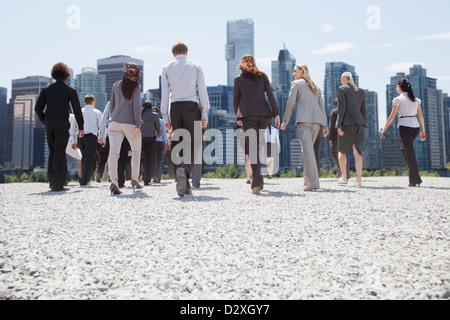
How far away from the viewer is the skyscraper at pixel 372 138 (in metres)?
159

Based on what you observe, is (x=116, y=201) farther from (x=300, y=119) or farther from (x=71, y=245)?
(x=300, y=119)

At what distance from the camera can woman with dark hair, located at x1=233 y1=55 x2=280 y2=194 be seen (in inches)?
270

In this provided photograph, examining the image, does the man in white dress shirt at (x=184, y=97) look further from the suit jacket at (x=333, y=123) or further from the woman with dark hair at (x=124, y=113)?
the suit jacket at (x=333, y=123)

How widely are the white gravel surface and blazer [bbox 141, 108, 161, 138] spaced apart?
5.44 m

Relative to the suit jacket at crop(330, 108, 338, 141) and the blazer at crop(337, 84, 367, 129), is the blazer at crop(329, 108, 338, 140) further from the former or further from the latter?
the blazer at crop(337, 84, 367, 129)

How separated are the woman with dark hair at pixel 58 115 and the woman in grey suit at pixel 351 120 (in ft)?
17.4

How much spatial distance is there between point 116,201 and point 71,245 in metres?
2.82

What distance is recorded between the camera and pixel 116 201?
5.91 m

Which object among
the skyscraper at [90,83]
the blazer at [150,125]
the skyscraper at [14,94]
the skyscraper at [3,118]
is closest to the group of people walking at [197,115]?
the blazer at [150,125]

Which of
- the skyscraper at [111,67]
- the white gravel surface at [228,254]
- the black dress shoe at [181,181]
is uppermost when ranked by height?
the skyscraper at [111,67]

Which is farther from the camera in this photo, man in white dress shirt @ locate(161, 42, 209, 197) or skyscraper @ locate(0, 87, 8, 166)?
skyscraper @ locate(0, 87, 8, 166)

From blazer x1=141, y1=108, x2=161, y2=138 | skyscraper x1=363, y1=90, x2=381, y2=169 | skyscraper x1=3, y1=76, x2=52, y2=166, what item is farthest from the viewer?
skyscraper x1=363, y1=90, x2=381, y2=169

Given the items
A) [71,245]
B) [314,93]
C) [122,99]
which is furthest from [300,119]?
[71,245]

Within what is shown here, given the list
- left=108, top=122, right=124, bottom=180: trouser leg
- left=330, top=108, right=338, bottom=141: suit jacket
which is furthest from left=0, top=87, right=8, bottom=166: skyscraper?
left=108, top=122, right=124, bottom=180: trouser leg
